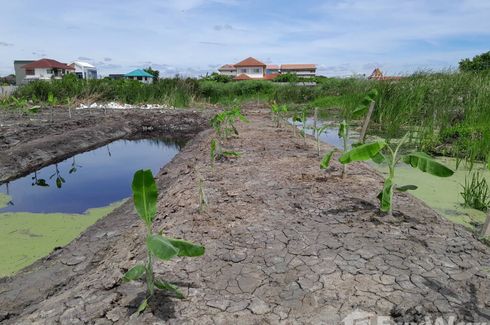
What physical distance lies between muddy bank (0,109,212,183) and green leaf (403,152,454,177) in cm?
660

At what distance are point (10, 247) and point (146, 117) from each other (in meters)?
10.2

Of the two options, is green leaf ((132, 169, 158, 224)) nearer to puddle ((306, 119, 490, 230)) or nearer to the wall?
puddle ((306, 119, 490, 230))

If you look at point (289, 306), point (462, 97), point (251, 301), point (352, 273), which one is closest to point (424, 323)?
point (352, 273)

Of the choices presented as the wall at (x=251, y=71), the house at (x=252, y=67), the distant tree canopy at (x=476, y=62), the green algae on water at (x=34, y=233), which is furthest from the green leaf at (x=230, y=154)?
the wall at (x=251, y=71)

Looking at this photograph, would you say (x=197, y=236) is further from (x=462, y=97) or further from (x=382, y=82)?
(x=382, y=82)

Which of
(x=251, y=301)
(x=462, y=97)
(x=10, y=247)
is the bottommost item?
(x=10, y=247)

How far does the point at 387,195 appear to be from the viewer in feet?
9.58

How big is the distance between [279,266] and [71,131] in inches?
362

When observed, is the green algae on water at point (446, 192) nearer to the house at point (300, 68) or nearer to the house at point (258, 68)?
the house at point (258, 68)

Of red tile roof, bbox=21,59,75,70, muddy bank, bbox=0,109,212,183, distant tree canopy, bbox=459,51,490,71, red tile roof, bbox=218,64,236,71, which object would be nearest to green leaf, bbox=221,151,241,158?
muddy bank, bbox=0,109,212,183

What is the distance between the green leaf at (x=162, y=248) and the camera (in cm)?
175

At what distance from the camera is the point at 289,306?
193 centimetres

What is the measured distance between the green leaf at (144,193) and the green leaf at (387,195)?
180cm

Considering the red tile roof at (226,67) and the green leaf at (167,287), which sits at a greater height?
the red tile roof at (226,67)
